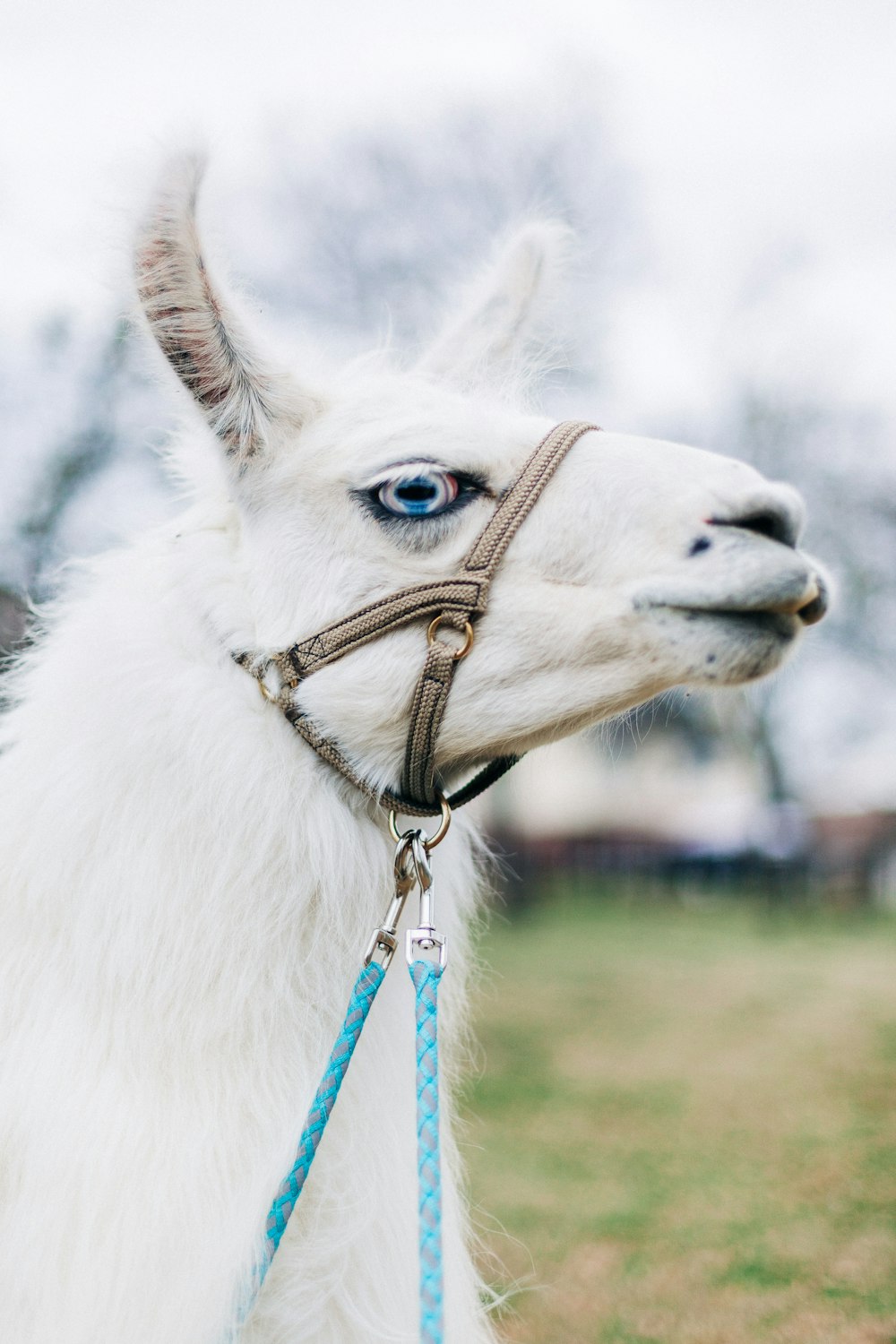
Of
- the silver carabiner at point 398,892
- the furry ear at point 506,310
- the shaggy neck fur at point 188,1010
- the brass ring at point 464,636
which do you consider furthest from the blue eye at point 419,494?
the furry ear at point 506,310

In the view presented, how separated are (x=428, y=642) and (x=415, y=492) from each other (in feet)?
1.00

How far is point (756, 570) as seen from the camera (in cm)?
178

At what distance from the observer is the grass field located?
3.75m

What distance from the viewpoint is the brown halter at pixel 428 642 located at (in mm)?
1915

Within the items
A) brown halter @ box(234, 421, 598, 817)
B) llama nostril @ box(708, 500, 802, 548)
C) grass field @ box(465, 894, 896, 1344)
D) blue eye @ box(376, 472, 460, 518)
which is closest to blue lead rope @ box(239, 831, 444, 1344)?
brown halter @ box(234, 421, 598, 817)

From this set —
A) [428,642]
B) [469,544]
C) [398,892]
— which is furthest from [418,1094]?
[469,544]

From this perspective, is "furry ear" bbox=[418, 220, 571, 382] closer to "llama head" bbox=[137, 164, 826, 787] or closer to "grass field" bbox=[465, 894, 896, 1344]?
"llama head" bbox=[137, 164, 826, 787]

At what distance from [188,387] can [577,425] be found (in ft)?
2.55

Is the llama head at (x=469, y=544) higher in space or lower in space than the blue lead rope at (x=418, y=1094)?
higher

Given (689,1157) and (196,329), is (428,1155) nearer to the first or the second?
(196,329)

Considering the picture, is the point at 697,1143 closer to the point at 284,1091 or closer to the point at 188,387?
the point at 284,1091

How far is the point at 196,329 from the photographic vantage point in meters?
2.01

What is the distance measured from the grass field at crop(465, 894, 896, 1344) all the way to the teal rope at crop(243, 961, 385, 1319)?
1074 mm

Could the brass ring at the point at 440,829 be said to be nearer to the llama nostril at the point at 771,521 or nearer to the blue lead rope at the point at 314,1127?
the blue lead rope at the point at 314,1127
